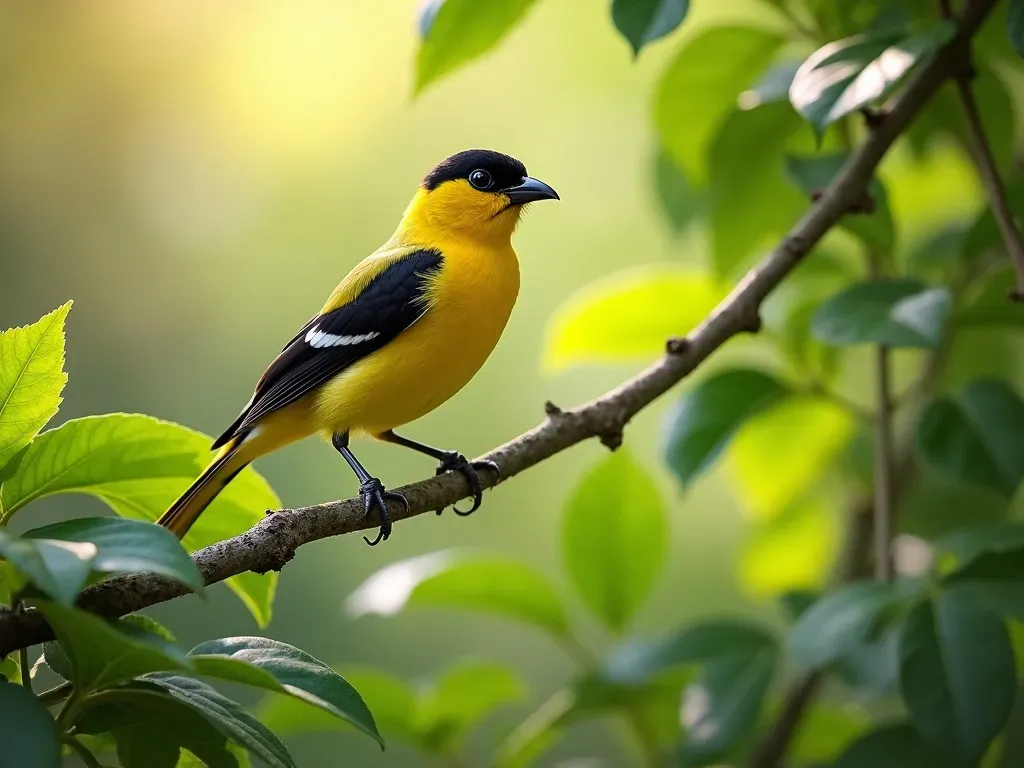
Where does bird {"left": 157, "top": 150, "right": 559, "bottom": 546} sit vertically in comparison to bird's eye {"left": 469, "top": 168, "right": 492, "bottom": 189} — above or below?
below

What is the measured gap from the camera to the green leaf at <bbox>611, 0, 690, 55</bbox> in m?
2.54

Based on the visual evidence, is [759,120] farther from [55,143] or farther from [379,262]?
[55,143]

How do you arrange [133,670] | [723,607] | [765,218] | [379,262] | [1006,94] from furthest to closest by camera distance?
[723,607] → [379,262] → [765,218] → [1006,94] → [133,670]

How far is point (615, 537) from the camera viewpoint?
3.73m

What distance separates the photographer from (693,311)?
12.8 feet

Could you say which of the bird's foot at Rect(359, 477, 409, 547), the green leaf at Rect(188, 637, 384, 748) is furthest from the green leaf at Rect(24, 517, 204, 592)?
the bird's foot at Rect(359, 477, 409, 547)

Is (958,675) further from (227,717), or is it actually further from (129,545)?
(129,545)

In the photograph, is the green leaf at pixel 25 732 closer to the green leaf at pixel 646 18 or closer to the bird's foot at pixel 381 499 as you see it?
the bird's foot at pixel 381 499

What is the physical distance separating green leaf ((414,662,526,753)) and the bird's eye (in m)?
1.98

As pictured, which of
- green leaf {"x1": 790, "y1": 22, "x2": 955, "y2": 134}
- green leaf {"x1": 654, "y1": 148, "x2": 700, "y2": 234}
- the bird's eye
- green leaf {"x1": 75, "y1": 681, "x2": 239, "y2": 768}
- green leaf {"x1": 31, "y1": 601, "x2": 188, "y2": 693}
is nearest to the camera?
green leaf {"x1": 31, "y1": 601, "x2": 188, "y2": 693}

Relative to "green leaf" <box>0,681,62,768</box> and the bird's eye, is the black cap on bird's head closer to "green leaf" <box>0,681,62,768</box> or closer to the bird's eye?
the bird's eye

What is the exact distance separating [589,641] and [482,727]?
959 mm

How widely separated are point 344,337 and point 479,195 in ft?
3.15

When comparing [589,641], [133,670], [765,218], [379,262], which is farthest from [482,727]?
[133,670]
